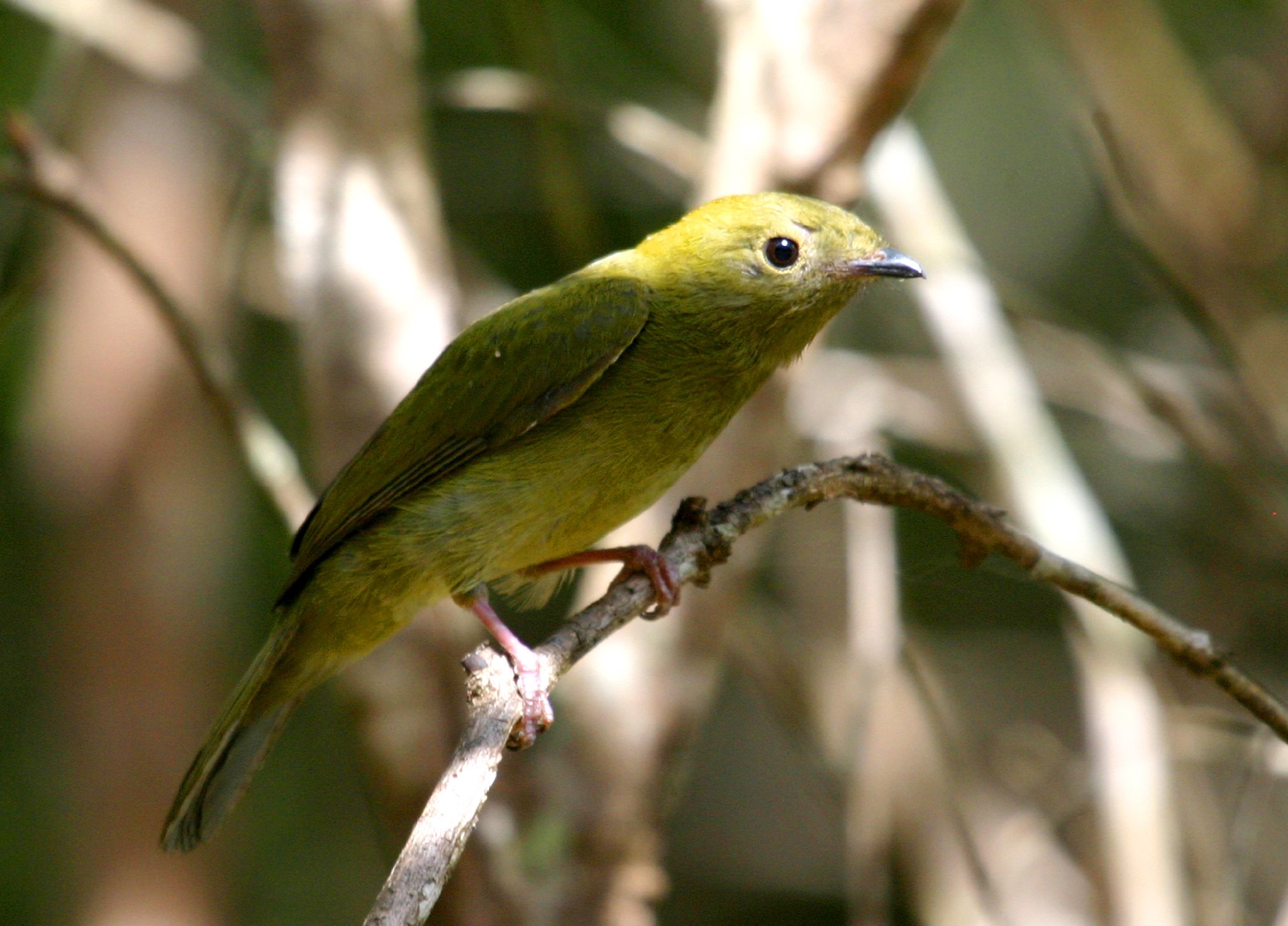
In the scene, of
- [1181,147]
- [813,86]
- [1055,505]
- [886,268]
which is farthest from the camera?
[1181,147]

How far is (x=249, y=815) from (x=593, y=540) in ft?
15.8

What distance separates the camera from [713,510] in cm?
315

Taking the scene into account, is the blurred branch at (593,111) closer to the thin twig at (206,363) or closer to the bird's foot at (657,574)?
the thin twig at (206,363)

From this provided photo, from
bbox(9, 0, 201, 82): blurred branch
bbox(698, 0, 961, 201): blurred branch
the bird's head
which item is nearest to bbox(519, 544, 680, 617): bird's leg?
the bird's head

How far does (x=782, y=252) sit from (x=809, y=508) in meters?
1.01

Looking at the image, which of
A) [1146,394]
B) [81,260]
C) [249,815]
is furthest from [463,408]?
[249,815]

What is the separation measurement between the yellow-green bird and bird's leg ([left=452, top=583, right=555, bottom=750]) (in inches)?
0.5

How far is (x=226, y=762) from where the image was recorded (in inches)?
149

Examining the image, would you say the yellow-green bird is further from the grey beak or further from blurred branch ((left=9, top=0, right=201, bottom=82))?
blurred branch ((left=9, top=0, right=201, bottom=82))

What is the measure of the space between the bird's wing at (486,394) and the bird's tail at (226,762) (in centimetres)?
24

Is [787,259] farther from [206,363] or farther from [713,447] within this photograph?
[206,363]

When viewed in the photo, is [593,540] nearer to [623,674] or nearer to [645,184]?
[623,674]

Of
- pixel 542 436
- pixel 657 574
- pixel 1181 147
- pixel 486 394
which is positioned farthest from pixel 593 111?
pixel 657 574

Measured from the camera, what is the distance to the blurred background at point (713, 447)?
4.41 m
